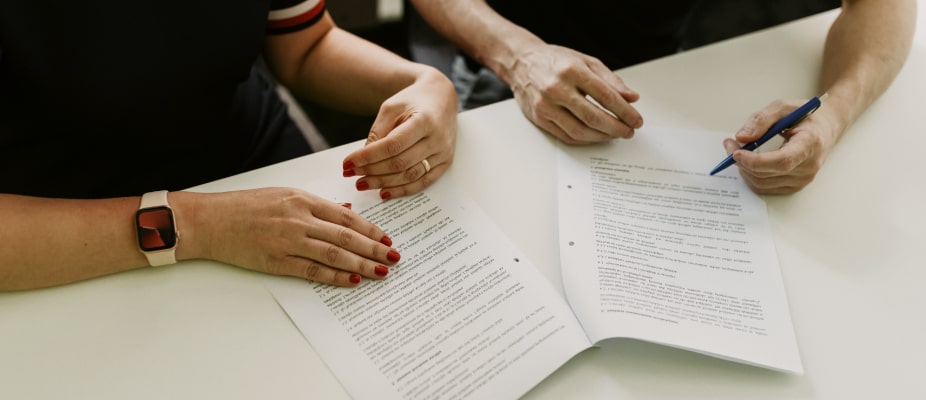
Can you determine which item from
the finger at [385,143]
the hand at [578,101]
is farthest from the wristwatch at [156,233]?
the hand at [578,101]

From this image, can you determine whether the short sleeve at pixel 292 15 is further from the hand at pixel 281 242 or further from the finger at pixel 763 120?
the finger at pixel 763 120

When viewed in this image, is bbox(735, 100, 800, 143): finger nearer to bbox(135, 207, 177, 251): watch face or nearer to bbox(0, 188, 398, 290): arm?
bbox(0, 188, 398, 290): arm

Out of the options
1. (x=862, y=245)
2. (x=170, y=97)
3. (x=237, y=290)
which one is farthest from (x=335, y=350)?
(x=862, y=245)

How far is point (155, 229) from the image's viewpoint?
0.72 metres

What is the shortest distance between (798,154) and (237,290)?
2.56ft

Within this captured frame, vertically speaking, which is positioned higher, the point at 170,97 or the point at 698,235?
the point at 170,97

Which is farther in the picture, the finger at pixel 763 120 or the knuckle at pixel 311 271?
the finger at pixel 763 120

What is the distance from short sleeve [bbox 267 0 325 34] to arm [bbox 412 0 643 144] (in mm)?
279

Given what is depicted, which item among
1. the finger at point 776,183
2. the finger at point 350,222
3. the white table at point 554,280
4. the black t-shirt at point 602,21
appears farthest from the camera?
the black t-shirt at point 602,21

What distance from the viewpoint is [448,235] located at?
31.4 inches

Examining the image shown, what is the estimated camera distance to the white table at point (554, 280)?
2.15ft

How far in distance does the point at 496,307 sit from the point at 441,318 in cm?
7

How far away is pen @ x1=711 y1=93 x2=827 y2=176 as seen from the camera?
0.89 m

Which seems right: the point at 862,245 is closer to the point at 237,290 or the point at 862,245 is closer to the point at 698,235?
the point at 698,235
